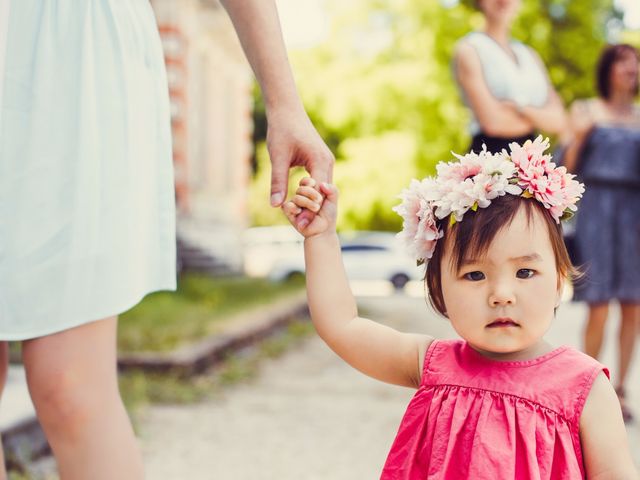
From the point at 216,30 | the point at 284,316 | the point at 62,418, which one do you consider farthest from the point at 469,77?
the point at 216,30

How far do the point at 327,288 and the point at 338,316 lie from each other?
0.07m

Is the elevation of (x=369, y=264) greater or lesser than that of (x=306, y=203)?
lesser

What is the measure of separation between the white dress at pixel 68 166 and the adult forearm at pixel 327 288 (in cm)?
37

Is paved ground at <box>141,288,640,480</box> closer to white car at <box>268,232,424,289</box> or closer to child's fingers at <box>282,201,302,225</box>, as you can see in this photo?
child's fingers at <box>282,201,302,225</box>

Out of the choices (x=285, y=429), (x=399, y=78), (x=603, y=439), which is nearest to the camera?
(x=603, y=439)

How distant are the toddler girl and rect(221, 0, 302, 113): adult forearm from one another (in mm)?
227

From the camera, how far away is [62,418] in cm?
176

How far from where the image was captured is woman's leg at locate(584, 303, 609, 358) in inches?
166

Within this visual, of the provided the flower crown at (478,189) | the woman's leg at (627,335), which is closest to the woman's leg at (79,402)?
the flower crown at (478,189)

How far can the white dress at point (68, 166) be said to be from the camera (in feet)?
5.65

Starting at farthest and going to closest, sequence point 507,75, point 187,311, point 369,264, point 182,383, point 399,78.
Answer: point 369,264, point 399,78, point 187,311, point 182,383, point 507,75

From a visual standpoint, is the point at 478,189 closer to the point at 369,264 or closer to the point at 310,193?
the point at 310,193

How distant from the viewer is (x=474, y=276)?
1.77 m

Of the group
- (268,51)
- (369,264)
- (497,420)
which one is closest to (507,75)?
(268,51)
